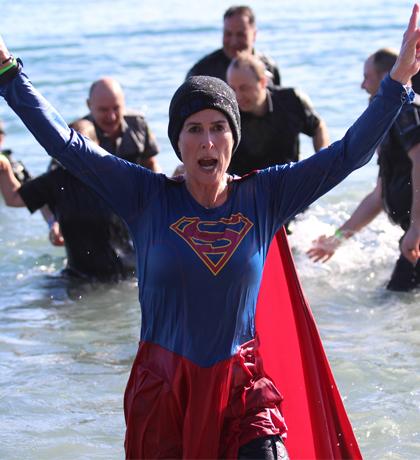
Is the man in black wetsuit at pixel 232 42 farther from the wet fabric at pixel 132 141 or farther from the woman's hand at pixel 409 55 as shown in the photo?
the woman's hand at pixel 409 55

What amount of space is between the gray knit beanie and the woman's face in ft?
0.07

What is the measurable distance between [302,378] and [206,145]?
996mm

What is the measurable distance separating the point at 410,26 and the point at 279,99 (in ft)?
17.2

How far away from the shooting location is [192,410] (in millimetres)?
3715

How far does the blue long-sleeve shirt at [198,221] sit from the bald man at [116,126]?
15.7 ft

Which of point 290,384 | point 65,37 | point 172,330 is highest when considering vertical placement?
point 172,330

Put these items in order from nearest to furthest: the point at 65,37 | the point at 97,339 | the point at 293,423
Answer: the point at 293,423 → the point at 97,339 → the point at 65,37

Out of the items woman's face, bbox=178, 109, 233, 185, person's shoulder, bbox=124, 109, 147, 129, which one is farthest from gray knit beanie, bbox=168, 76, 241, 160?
person's shoulder, bbox=124, 109, 147, 129

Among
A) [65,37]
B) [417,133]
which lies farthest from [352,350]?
[65,37]

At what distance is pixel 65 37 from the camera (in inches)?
1024

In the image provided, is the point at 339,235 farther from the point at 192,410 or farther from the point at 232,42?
the point at 192,410

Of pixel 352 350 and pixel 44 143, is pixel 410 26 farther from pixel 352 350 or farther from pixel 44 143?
pixel 352 350

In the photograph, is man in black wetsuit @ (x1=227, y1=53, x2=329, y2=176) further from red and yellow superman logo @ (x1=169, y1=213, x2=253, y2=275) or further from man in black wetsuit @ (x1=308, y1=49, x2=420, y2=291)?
red and yellow superman logo @ (x1=169, y1=213, x2=253, y2=275)

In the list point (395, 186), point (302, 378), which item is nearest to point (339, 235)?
point (395, 186)
